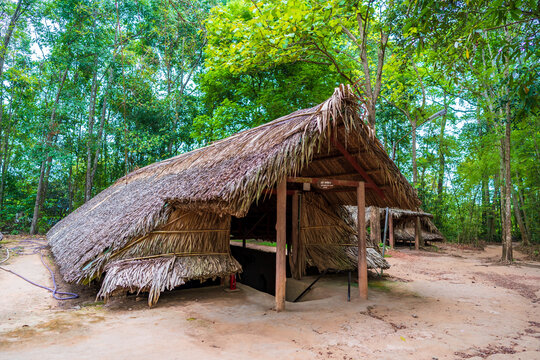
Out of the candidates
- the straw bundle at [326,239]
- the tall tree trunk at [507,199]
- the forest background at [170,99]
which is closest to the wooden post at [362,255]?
the straw bundle at [326,239]

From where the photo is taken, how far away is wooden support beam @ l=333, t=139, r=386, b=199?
4.79 metres

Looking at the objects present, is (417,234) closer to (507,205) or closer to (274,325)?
(507,205)

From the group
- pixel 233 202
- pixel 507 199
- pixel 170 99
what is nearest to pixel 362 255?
pixel 233 202

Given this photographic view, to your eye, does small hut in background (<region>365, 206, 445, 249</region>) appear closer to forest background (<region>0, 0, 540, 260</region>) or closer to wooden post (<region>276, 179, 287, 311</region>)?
forest background (<region>0, 0, 540, 260</region>)

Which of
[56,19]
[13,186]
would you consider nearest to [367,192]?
[56,19]

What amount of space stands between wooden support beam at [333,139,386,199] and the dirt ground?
172 centimetres

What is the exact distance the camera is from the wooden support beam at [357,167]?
4.79 m

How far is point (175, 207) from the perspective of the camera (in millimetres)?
4914

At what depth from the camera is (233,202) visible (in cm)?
385

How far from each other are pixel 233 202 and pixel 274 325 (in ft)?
4.89

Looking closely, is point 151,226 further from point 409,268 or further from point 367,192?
point 409,268

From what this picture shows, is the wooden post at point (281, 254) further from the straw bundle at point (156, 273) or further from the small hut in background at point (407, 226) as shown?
the small hut in background at point (407, 226)

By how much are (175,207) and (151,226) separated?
17.4 inches

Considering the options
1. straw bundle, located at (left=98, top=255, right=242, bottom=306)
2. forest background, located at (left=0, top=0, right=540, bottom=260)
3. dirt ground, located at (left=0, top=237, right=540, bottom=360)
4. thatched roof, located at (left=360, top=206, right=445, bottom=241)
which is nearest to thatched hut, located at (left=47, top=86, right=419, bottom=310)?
straw bundle, located at (left=98, top=255, right=242, bottom=306)
